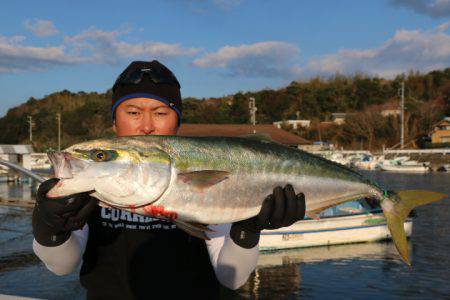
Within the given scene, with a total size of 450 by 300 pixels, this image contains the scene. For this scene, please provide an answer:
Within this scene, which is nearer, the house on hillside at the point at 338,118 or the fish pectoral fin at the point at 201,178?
the fish pectoral fin at the point at 201,178

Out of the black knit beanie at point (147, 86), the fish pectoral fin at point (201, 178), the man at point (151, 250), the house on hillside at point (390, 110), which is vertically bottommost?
the man at point (151, 250)

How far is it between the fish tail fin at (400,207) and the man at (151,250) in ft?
2.97

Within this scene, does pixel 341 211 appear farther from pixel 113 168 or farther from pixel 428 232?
pixel 113 168

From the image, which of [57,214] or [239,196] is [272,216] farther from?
[57,214]

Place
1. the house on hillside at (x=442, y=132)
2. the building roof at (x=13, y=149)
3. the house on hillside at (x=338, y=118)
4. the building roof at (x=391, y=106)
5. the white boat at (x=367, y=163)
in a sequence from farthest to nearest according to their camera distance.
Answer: the house on hillside at (x=338, y=118)
the building roof at (x=391, y=106)
the house on hillside at (x=442, y=132)
the white boat at (x=367, y=163)
the building roof at (x=13, y=149)

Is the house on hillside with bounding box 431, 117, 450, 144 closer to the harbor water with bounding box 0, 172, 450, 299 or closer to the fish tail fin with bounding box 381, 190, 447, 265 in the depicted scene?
the harbor water with bounding box 0, 172, 450, 299

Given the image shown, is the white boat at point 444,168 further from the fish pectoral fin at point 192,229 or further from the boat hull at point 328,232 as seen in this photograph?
the fish pectoral fin at point 192,229

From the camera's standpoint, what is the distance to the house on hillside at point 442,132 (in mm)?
76838

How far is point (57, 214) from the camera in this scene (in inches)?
109

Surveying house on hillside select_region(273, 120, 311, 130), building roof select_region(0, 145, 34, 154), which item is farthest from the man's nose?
house on hillside select_region(273, 120, 311, 130)

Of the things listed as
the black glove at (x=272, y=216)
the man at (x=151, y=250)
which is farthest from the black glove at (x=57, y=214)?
the black glove at (x=272, y=216)

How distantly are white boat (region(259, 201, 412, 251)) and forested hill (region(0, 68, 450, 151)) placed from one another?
70.9 m

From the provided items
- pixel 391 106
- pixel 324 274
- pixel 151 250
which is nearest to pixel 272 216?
pixel 151 250

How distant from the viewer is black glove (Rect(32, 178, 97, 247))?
8.88 ft
